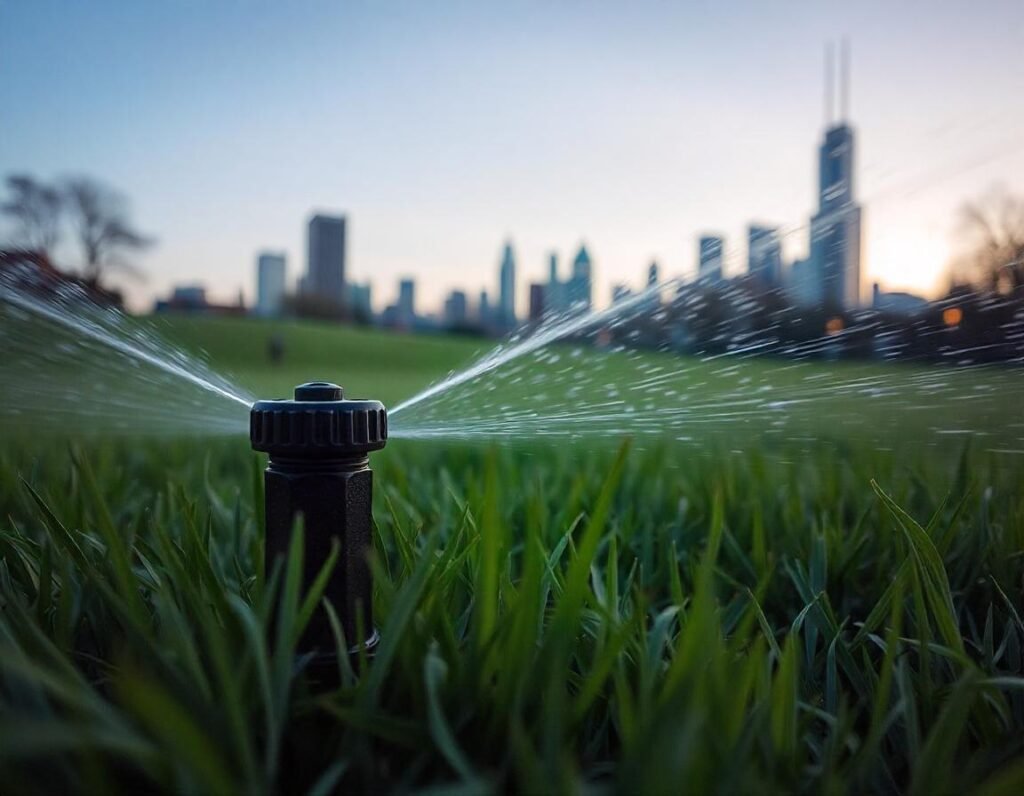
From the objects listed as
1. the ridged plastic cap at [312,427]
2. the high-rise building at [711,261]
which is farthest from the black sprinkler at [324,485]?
the high-rise building at [711,261]

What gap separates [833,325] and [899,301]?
170 mm

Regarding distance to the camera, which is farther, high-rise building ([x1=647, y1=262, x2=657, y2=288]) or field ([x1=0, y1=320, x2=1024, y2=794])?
high-rise building ([x1=647, y1=262, x2=657, y2=288])

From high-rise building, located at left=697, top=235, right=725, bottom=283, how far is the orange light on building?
0.88 feet

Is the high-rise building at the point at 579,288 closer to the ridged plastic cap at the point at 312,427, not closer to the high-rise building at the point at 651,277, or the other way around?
the high-rise building at the point at 651,277

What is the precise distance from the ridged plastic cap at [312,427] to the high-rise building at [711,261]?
0.83 meters

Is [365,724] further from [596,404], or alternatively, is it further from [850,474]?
[850,474]

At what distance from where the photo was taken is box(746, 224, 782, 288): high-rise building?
1404 mm

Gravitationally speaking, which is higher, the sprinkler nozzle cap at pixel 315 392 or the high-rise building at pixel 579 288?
the high-rise building at pixel 579 288

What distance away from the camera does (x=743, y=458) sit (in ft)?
8.66

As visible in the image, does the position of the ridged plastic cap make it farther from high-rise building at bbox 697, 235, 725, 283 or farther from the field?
high-rise building at bbox 697, 235, 725, 283

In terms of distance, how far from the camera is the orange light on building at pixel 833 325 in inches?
62.6

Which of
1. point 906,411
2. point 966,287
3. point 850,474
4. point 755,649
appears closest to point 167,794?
point 755,649

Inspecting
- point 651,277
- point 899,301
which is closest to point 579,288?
point 651,277

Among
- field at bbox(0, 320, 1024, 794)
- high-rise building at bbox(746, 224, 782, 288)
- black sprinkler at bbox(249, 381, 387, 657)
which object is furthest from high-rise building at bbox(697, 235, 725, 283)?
black sprinkler at bbox(249, 381, 387, 657)
